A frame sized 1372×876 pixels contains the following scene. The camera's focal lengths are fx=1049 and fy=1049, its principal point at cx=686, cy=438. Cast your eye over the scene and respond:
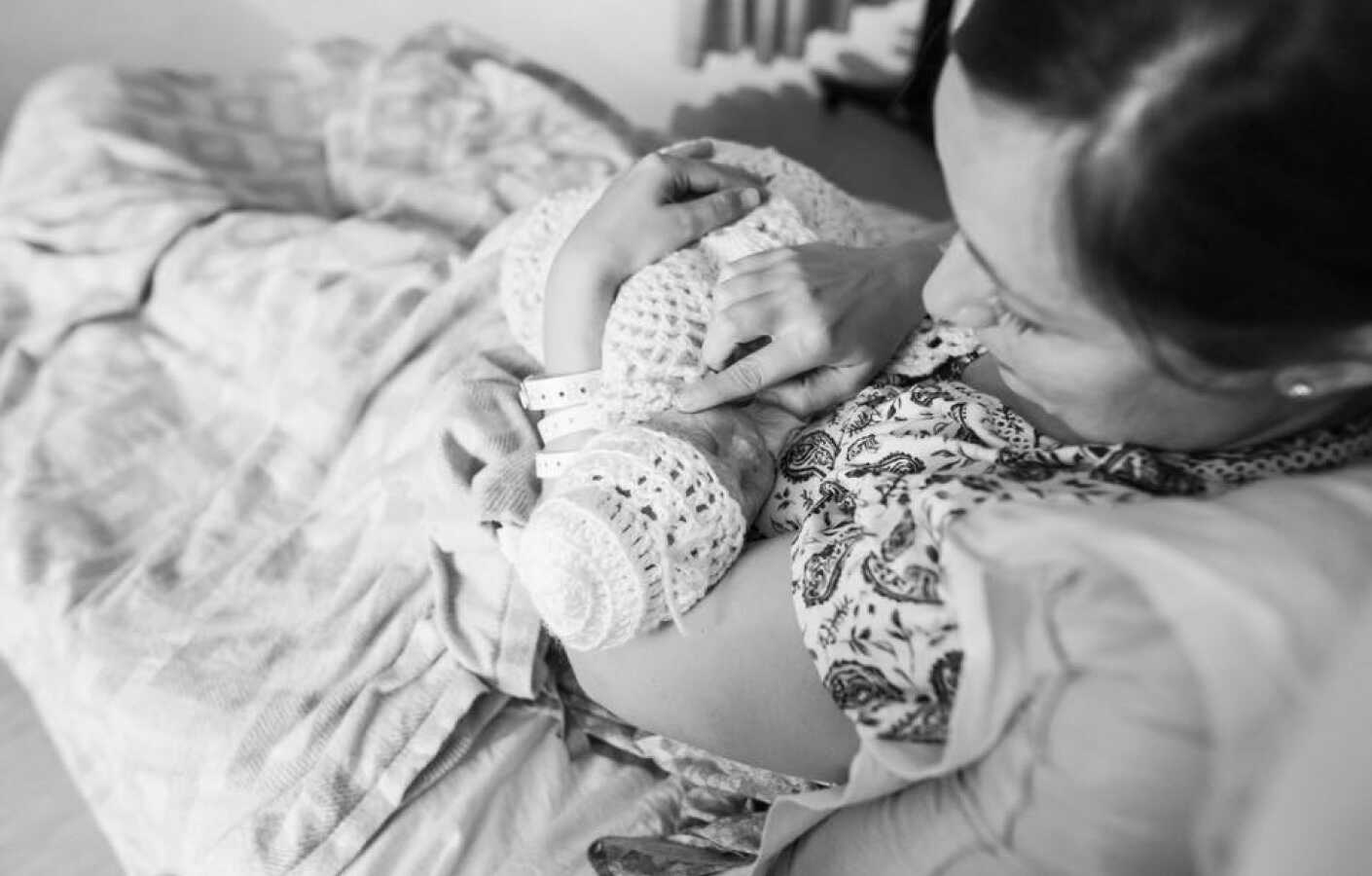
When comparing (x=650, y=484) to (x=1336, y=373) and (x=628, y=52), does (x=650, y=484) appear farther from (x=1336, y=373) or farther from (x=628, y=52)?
(x=628, y=52)

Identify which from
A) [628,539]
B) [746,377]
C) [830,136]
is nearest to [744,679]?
[628,539]

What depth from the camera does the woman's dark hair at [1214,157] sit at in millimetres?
429

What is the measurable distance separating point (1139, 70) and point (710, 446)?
383mm

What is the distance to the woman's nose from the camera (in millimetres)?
615

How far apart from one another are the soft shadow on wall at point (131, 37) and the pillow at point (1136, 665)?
6.83 feet

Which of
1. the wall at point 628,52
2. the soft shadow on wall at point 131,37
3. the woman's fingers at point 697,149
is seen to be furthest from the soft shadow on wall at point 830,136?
the woman's fingers at point 697,149

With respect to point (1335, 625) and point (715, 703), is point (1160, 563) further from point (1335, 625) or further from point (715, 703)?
point (715, 703)

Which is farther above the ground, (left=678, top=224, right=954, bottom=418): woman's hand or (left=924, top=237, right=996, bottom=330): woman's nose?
(left=924, top=237, right=996, bottom=330): woman's nose

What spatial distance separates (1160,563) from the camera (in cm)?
45

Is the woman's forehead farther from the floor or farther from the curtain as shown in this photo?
the curtain

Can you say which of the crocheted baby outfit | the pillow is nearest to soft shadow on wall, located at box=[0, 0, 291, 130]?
the crocheted baby outfit

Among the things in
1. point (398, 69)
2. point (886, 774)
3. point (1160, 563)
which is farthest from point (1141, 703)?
point (398, 69)

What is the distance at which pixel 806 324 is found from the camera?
796mm

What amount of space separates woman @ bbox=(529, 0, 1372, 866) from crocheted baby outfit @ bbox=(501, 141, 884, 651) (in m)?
0.02
